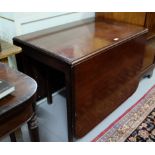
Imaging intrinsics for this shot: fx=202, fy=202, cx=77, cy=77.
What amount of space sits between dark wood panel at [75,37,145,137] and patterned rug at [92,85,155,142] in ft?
0.34

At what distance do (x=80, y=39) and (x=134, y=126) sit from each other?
761 millimetres

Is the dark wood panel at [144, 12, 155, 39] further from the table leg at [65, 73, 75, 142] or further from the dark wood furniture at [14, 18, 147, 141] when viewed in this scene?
the table leg at [65, 73, 75, 142]

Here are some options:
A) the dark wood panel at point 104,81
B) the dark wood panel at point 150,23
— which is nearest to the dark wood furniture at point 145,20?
the dark wood panel at point 150,23

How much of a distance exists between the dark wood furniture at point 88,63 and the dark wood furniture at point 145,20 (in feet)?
0.27

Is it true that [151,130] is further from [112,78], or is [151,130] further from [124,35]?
[124,35]

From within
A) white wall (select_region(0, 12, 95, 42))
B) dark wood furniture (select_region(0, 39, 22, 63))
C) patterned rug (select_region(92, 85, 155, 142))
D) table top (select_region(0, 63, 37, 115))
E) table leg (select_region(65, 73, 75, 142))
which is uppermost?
white wall (select_region(0, 12, 95, 42))

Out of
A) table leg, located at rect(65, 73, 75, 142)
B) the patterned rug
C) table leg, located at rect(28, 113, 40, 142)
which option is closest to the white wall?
table leg, located at rect(65, 73, 75, 142)

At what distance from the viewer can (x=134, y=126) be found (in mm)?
1511

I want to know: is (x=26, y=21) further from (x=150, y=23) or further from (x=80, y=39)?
(x=150, y=23)

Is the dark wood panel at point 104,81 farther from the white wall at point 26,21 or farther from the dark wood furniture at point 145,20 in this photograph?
the white wall at point 26,21

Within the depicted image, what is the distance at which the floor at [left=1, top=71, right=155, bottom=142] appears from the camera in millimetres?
1432

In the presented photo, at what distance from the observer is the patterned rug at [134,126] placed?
55.3 inches
